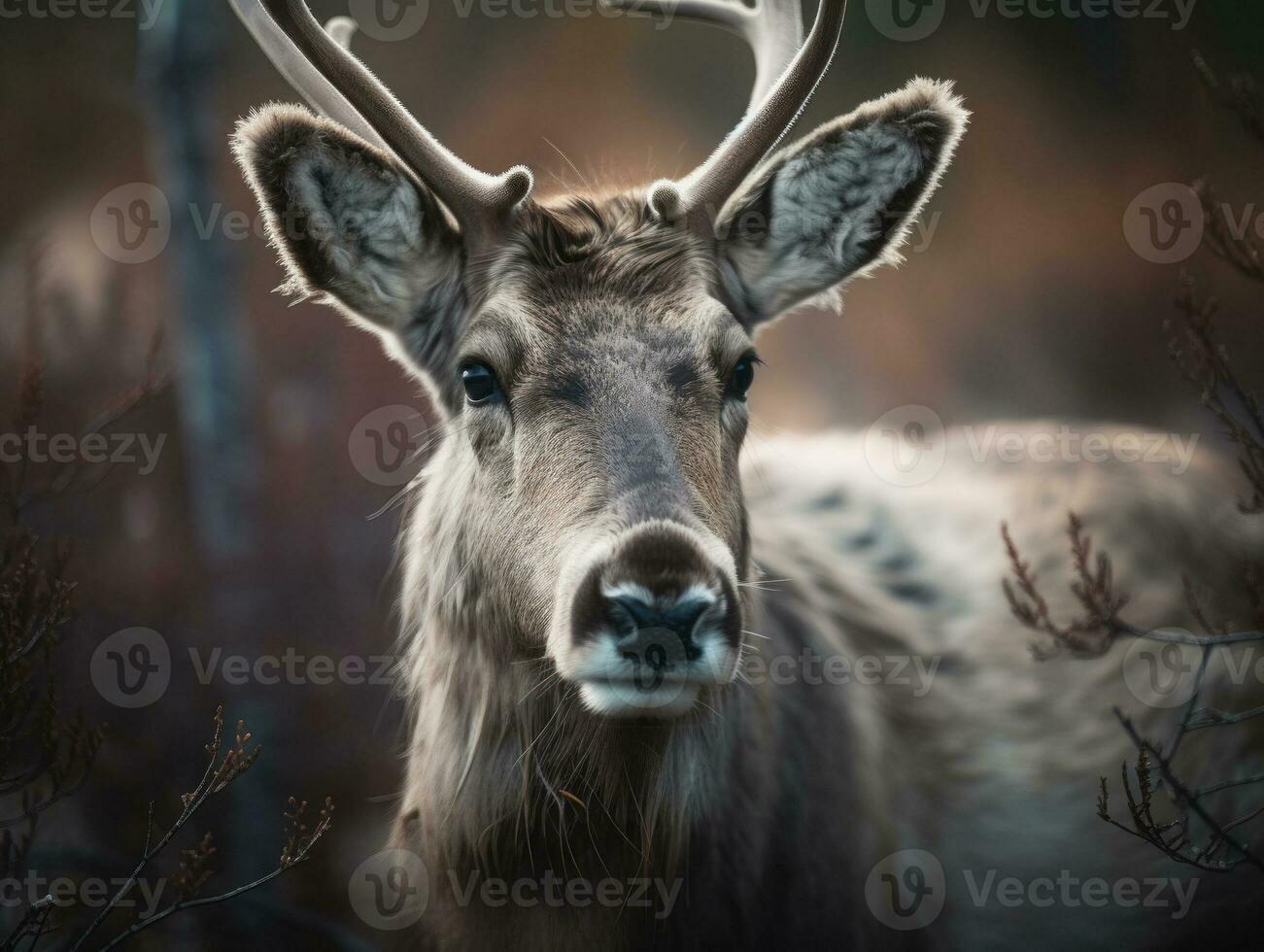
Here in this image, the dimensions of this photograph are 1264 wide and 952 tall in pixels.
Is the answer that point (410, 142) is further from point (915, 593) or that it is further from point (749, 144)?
point (915, 593)

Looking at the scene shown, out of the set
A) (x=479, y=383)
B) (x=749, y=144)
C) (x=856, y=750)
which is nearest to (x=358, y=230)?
(x=479, y=383)

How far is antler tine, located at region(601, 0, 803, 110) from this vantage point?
4.36 m

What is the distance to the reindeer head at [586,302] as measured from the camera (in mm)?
2818

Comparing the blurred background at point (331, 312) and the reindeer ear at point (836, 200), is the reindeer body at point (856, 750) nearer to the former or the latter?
the reindeer ear at point (836, 200)

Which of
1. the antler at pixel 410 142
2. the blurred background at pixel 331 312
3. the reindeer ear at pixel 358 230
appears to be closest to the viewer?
the reindeer ear at pixel 358 230

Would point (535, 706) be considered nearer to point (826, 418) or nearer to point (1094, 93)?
point (826, 418)

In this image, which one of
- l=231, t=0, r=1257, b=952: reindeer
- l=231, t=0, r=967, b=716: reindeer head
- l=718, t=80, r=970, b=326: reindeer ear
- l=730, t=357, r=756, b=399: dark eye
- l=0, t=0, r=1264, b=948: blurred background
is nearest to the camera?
l=231, t=0, r=967, b=716: reindeer head

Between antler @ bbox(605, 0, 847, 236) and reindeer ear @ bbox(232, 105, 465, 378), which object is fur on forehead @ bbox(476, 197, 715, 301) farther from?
reindeer ear @ bbox(232, 105, 465, 378)

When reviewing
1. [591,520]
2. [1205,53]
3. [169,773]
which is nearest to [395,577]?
[169,773]

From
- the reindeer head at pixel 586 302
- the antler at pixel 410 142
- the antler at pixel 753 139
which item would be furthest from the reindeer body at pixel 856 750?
the antler at pixel 753 139

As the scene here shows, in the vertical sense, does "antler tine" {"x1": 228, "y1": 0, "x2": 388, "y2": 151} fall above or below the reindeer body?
above

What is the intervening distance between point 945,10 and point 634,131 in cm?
321

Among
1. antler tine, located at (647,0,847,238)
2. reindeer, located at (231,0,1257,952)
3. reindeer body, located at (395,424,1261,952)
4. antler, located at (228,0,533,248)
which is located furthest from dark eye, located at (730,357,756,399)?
antler, located at (228,0,533,248)

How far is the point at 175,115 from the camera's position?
6.06 meters
